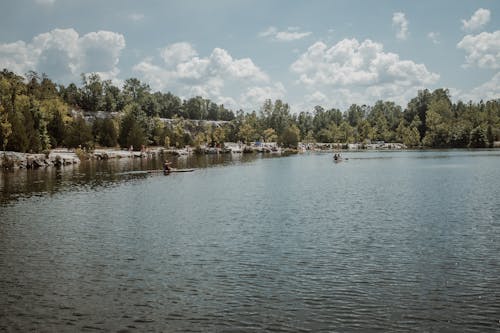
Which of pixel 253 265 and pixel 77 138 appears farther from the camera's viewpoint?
pixel 77 138

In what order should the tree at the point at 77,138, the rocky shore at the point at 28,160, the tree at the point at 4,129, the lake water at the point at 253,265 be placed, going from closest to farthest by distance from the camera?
the lake water at the point at 253,265 → the rocky shore at the point at 28,160 → the tree at the point at 4,129 → the tree at the point at 77,138

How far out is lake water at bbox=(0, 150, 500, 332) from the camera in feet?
47.8

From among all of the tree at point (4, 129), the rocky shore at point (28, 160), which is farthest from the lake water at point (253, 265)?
the tree at point (4, 129)

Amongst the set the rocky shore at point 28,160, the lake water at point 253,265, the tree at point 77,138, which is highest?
the tree at point 77,138

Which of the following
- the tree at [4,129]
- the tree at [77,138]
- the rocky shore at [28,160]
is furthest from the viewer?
the tree at [77,138]

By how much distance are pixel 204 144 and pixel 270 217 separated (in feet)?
553

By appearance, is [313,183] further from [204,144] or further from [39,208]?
[204,144]

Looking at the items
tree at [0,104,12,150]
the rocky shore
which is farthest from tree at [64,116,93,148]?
tree at [0,104,12,150]

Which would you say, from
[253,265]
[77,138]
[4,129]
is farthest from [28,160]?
[253,265]

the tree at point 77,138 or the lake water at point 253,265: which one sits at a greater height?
the tree at point 77,138

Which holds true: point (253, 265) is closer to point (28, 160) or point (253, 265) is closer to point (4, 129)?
point (28, 160)

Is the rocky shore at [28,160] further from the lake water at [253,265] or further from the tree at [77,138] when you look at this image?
the lake water at [253,265]

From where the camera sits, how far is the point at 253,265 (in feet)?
67.0

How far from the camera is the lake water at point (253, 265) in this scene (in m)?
14.6
